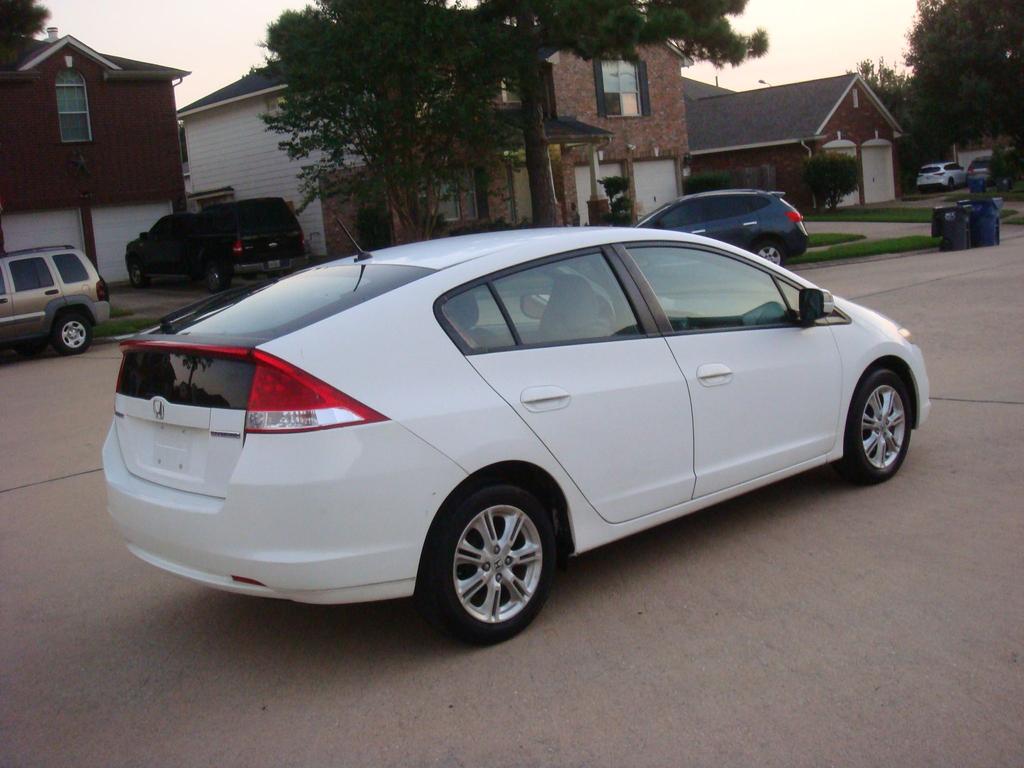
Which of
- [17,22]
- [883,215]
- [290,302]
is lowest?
[290,302]

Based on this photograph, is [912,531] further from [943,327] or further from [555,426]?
[943,327]

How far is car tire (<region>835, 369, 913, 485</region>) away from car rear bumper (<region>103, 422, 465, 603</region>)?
111 inches

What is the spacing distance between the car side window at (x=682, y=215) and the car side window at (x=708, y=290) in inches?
637

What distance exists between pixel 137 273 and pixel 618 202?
14296 mm

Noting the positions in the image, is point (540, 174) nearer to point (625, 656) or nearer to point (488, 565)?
point (488, 565)

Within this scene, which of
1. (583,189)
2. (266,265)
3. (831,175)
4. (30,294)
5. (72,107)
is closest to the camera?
(30,294)

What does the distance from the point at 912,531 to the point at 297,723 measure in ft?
10.6

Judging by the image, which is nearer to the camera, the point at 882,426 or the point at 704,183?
the point at 882,426

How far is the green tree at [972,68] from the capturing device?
44.6m

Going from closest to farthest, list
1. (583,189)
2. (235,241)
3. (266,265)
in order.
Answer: (235,241) → (266,265) → (583,189)

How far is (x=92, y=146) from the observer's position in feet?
99.2

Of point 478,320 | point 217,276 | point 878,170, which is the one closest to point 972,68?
point 878,170

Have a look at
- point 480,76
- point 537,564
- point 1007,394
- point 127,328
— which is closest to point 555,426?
point 537,564

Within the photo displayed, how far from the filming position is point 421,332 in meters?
4.59
